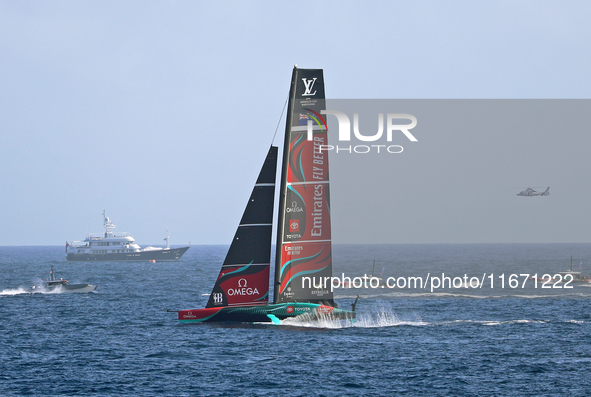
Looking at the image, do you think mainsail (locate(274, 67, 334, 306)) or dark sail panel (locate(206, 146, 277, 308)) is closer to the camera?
mainsail (locate(274, 67, 334, 306))

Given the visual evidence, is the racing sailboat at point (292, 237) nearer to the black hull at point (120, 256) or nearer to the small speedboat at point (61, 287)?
the small speedboat at point (61, 287)

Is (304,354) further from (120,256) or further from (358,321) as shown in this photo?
(120,256)

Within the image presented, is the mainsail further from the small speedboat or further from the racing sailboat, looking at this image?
the small speedboat

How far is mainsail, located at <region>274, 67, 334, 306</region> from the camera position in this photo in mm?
33656

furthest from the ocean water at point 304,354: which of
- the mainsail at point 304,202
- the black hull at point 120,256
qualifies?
the black hull at point 120,256

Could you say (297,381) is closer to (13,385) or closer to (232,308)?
(232,308)

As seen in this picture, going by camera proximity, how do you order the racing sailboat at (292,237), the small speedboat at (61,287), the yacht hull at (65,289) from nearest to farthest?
the racing sailboat at (292,237)
the small speedboat at (61,287)
the yacht hull at (65,289)

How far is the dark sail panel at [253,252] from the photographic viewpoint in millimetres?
35344

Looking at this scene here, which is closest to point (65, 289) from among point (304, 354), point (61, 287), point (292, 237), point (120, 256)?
point (61, 287)

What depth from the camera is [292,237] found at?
3456cm

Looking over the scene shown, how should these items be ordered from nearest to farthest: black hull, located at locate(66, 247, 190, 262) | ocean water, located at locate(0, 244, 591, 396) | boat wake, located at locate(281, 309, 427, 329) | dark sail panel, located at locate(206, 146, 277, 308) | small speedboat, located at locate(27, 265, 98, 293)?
1. ocean water, located at locate(0, 244, 591, 396)
2. boat wake, located at locate(281, 309, 427, 329)
3. dark sail panel, located at locate(206, 146, 277, 308)
4. small speedboat, located at locate(27, 265, 98, 293)
5. black hull, located at locate(66, 247, 190, 262)

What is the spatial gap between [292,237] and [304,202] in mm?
2019

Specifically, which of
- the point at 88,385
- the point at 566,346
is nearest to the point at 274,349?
the point at 88,385

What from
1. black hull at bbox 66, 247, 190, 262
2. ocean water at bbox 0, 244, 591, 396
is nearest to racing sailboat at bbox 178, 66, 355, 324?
ocean water at bbox 0, 244, 591, 396
